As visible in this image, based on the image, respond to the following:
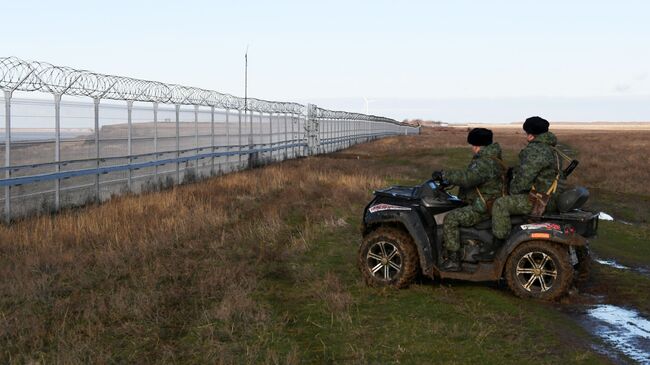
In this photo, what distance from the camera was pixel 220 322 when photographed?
657cm

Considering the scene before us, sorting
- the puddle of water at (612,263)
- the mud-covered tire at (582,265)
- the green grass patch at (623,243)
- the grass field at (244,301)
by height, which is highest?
the mud-covered tire at (582,265)

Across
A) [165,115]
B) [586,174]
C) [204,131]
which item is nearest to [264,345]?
[165,115]

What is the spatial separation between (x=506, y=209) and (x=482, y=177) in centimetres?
43

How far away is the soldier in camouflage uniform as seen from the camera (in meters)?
7.24

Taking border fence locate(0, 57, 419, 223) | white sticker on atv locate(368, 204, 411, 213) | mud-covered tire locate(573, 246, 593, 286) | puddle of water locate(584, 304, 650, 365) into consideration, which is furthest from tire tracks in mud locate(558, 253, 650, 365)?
border fence locate(0, 57, 419, 223)

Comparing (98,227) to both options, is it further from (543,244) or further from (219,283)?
(543,244)

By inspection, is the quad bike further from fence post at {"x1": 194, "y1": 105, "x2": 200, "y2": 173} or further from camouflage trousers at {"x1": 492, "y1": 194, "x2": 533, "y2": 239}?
fence post at {"x1": 194, "y1": 105, "x2": 200, "y2": 173}

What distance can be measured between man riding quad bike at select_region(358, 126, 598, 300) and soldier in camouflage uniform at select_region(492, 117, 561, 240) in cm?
18

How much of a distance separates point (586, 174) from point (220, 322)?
2334 cm

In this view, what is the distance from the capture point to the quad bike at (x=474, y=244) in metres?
7.31

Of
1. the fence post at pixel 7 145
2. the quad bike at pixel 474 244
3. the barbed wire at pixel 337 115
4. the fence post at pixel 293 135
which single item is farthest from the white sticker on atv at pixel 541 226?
the barbed wire at pixel 337 115

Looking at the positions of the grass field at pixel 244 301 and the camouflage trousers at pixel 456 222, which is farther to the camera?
the camouflage trousers at pixel 456 222

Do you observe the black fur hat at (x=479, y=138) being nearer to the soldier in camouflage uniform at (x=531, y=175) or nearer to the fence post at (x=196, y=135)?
the soldier in camouflage uniform at (x=531, y=175)

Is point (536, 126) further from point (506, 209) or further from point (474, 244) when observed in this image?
point (474, 244)
